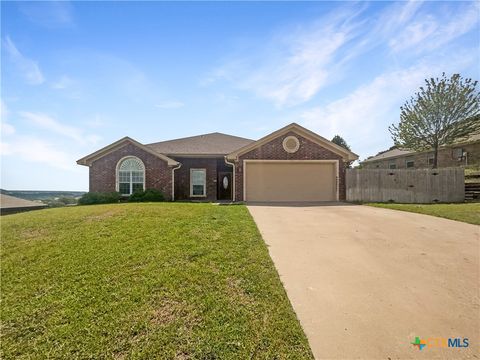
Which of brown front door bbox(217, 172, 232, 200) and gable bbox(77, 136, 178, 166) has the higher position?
gable bbox(77, 136, 178, 166)

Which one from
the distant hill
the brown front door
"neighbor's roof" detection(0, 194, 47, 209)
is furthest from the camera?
the distant hill

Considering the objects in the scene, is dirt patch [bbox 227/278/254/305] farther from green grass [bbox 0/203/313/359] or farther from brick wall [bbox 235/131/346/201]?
brick wall [bbox 235/131/346/201]

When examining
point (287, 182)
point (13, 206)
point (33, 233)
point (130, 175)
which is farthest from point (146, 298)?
point (13, 206)

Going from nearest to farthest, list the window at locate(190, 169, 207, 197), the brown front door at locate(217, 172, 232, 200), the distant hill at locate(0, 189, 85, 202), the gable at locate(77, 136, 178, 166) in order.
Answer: the gable at locate(77, 136, 178, 166) < the window at locate(190, 169, 207, 197) < the brown front door at locate(217, 172, 232, 200) < the distant hill at locate(0, 189, 85, 202)

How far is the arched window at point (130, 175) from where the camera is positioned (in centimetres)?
1423

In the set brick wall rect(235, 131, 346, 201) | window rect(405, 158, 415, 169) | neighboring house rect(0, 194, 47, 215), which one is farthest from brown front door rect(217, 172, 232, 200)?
window rect(405, 158, 415, 169)

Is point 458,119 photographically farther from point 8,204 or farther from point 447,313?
point 8,204

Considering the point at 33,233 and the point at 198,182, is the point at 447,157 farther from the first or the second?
the point at 33,233

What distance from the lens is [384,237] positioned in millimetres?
5926

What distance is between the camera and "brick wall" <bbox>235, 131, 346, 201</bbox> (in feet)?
43.7

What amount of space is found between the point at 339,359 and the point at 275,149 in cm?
1164

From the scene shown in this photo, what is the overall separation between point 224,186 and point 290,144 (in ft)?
17.9

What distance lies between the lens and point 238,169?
13.3 m

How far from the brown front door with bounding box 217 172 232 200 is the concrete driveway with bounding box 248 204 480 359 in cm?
975
